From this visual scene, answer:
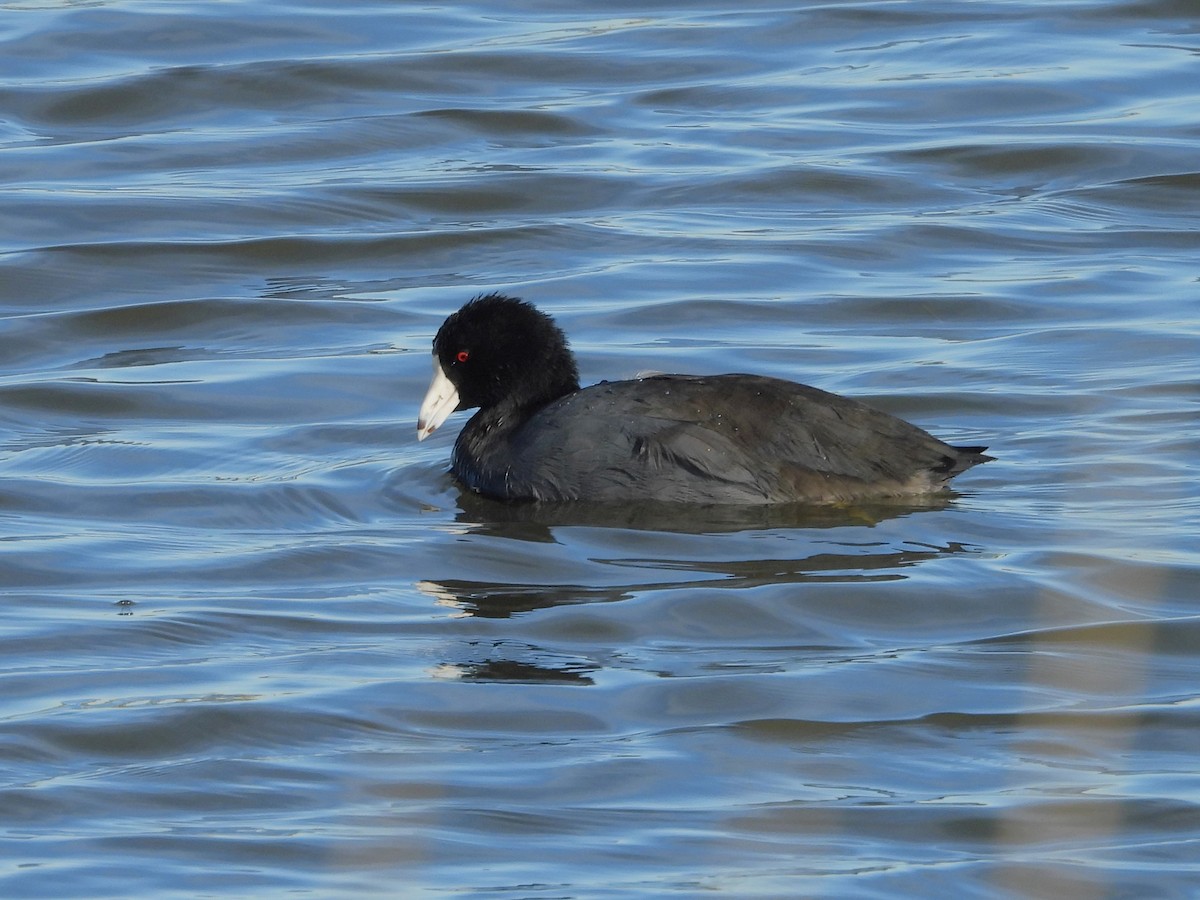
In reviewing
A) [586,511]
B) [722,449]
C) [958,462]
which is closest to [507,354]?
[586,511]

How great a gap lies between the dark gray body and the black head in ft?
1.92

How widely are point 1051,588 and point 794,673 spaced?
3.67ft

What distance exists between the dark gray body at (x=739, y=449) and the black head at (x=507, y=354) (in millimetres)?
584

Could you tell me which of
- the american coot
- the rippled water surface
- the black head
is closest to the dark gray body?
the american coot

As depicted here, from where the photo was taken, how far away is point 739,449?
26.7 ft

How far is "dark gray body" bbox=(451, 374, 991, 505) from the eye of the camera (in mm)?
8133

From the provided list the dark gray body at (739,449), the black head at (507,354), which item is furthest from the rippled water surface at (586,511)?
the black head at (507,354)

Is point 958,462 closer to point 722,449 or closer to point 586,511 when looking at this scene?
point 722,449

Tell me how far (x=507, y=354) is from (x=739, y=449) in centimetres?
114

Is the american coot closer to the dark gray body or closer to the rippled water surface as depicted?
the dark gray body

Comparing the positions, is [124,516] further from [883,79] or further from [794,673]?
[883,79]

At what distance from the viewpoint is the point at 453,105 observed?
48.6 ft

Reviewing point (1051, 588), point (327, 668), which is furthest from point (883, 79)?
point (327, 668)

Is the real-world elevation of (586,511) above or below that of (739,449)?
below
